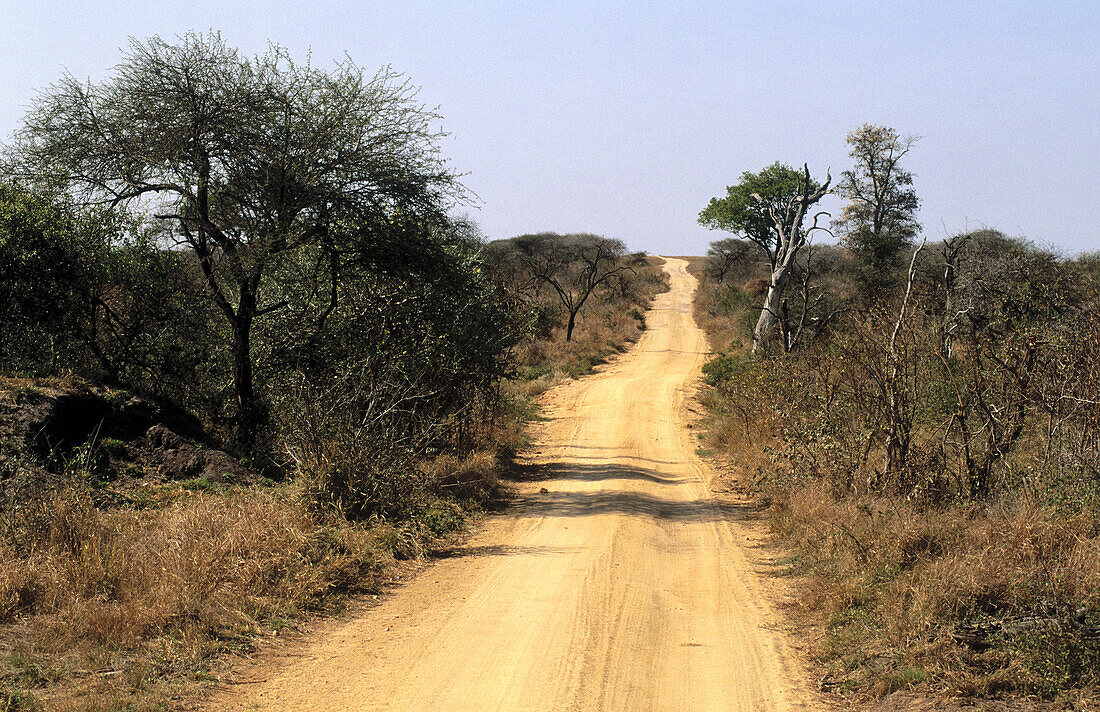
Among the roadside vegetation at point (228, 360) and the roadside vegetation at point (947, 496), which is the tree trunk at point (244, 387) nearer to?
the roadside vegetation at point (228, 360)

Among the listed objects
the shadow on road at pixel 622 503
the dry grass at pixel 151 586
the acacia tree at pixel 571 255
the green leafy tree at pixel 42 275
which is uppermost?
the acacia tree at pixel 571 255

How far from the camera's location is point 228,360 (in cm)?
1267

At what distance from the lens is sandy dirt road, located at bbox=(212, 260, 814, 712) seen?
5.16 m

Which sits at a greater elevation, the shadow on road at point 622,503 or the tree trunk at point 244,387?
the tree trunk at point 244,387

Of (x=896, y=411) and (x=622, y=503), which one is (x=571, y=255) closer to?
(x=622, y=503)

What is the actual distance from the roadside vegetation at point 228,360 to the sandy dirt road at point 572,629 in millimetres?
694

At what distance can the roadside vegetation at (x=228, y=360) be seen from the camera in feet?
21.4

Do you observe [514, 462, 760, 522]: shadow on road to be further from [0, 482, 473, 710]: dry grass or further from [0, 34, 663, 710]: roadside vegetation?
[0, 482, 473, 710]: dry grass

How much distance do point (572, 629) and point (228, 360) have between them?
328 inches

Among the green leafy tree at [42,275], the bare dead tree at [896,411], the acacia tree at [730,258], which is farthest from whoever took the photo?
the acacia tree at [730,258]

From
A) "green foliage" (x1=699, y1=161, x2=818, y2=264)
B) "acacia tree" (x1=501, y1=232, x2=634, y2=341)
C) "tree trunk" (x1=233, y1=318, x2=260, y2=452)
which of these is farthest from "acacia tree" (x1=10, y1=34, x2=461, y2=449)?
"green foliage" (x1=699, y1=161, x2=818, y2=264)

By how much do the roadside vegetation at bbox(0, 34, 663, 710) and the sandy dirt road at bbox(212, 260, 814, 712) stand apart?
69 cm

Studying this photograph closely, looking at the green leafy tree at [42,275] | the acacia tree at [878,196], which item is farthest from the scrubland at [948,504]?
the acacia tree at [878,196]

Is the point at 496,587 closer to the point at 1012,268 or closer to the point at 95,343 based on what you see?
the point at 95,343
